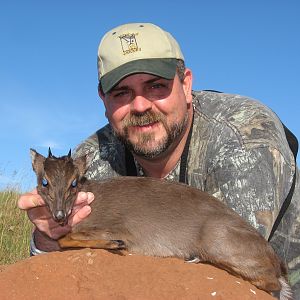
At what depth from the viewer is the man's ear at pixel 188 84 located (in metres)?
8.15

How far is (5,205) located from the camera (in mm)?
15695

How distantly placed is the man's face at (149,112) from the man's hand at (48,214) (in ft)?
3.95

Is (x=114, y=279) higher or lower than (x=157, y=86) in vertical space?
lower

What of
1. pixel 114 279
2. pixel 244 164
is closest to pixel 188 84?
pixel 244 164

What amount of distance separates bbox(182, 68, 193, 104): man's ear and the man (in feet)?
0.05

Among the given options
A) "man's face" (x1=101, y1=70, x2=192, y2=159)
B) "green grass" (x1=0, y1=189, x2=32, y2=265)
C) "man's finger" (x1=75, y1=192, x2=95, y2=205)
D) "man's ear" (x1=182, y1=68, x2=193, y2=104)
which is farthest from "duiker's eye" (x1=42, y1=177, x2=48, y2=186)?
"green grass" (x1=0, y1=189, x2=32, y2=265)

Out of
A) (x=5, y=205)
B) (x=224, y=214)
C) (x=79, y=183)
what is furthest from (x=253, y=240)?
(x=5, y=205)

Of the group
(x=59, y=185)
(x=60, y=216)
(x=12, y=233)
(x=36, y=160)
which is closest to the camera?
(x=60, y=216)

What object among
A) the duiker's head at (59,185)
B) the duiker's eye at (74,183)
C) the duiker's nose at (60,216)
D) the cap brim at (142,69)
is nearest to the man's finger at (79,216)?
the duiker's head at (59,185)

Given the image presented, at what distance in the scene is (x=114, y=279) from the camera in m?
5.48

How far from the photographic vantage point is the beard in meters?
7.67

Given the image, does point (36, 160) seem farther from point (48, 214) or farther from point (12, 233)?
point (12, 233)

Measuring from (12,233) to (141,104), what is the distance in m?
7.47

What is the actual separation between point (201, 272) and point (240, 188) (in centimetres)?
146
